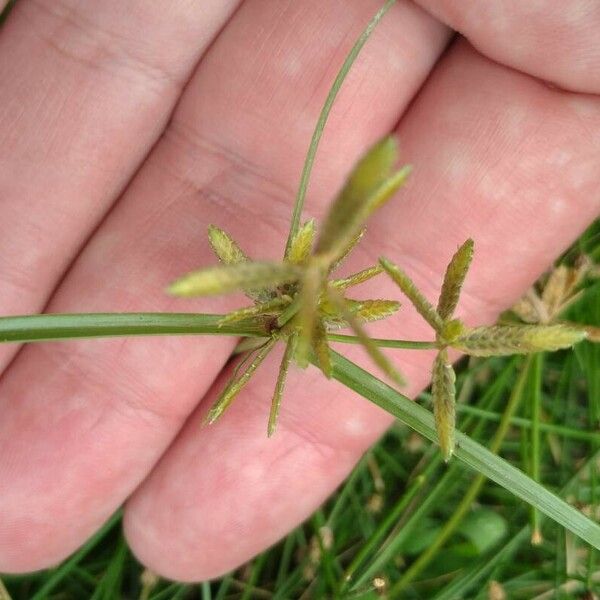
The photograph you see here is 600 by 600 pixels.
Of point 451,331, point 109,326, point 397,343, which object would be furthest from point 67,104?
point 451,331

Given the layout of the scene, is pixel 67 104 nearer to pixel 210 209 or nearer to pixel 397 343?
pixel 210 209

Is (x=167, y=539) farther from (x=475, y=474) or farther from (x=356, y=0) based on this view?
(x=356, y=0)

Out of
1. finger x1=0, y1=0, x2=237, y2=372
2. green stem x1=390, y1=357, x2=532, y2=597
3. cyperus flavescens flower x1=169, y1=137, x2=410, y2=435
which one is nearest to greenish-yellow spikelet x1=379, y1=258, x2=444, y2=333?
cyperus flavescens flower x1=169, y1=137, x2=410, y2=435

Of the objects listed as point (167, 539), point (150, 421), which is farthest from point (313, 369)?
point (167, 539)

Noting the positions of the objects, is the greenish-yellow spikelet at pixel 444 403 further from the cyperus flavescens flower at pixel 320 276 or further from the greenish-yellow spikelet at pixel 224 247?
the greenish-yellow spikelet at pixel 224 247

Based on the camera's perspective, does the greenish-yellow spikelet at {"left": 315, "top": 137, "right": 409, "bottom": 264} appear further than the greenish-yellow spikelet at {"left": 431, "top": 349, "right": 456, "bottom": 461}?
No

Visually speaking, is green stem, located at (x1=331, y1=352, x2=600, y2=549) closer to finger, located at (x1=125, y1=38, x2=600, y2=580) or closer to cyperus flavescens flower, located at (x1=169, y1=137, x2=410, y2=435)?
cyperus flavescens flower, located at (x1=169, y1=137, x2=410, y2=435)

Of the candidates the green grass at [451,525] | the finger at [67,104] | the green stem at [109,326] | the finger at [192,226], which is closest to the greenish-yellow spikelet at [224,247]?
the green stem at [109,326]
